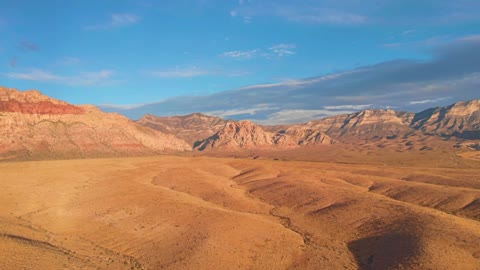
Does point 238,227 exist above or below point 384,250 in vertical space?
above

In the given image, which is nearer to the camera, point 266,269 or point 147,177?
point 266,269

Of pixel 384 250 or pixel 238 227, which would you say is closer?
pixel 384 250

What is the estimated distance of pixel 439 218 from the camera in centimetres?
4741

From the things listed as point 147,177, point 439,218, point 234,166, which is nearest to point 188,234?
point 439,218

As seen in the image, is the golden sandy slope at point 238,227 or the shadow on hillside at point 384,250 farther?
the golden sandy slope at point 238,227

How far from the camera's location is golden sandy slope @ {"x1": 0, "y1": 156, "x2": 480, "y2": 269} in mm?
36000

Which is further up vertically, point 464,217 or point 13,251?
point 13,251

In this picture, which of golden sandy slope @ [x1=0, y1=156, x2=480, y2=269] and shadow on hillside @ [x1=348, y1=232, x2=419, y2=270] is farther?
golden sandy slope @ [x1=0, y1=156, x2=480, y2=269]

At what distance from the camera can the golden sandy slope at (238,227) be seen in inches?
1417

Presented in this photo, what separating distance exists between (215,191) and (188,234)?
30586 mm

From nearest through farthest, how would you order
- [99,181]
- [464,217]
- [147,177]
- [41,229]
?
[41,229] < [464,217] < [99,181] < [147,177]

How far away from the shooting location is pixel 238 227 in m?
46.4

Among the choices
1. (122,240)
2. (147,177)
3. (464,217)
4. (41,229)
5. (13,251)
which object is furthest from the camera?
(147,177)

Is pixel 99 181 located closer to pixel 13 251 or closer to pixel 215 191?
pixel 215 191
